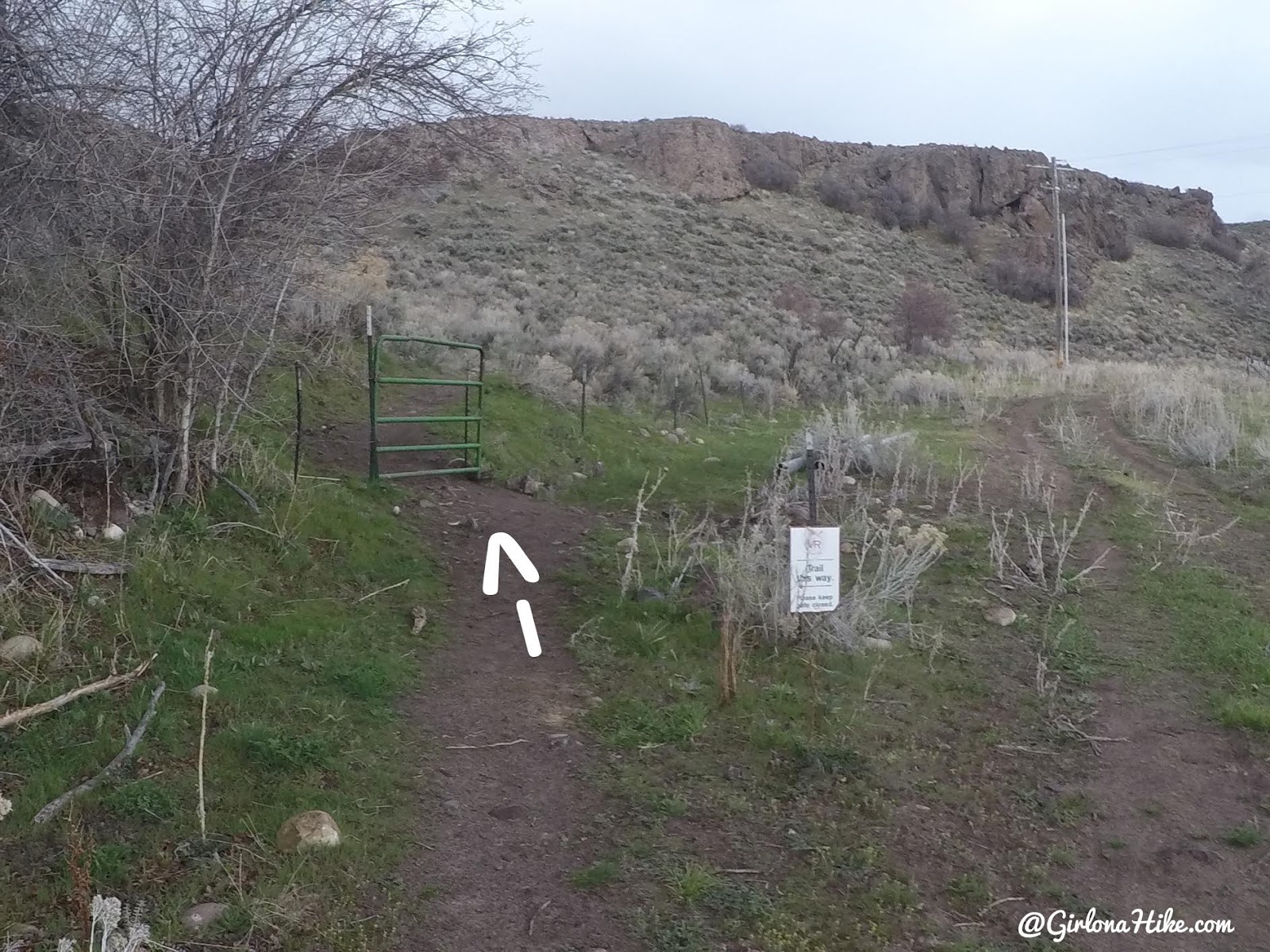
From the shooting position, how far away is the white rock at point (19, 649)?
5.02 m

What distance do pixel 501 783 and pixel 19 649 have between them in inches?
92.1

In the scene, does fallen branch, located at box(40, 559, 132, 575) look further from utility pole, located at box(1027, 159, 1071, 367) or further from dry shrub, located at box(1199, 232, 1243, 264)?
dry shrub, located at box(1199, 232, 1243, 264)

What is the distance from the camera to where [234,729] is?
487cm

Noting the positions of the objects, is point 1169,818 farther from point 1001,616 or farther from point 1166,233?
point 1166,233

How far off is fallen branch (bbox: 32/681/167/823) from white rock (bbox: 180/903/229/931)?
0.82 meters

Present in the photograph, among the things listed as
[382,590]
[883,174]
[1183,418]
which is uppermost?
[883,174]

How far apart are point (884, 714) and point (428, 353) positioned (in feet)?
32.1

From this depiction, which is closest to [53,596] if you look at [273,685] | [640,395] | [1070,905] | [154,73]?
[273,685]

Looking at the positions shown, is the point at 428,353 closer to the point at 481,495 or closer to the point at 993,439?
the point at 481,495

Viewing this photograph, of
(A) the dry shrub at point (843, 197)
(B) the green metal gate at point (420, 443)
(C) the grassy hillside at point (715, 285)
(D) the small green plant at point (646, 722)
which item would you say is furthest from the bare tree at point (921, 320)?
(D) the small green plant at point (646, 722)

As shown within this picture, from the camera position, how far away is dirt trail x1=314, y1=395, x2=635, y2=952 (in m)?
3.88

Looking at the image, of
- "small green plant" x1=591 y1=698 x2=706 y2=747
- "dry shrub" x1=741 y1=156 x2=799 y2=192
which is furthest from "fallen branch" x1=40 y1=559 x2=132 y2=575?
"dry shrub" x1=741 y1=156 x2=799 y2=192

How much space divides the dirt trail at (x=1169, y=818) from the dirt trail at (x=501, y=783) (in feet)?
6.48

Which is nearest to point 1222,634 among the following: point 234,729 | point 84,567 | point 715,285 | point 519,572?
point 519,572
